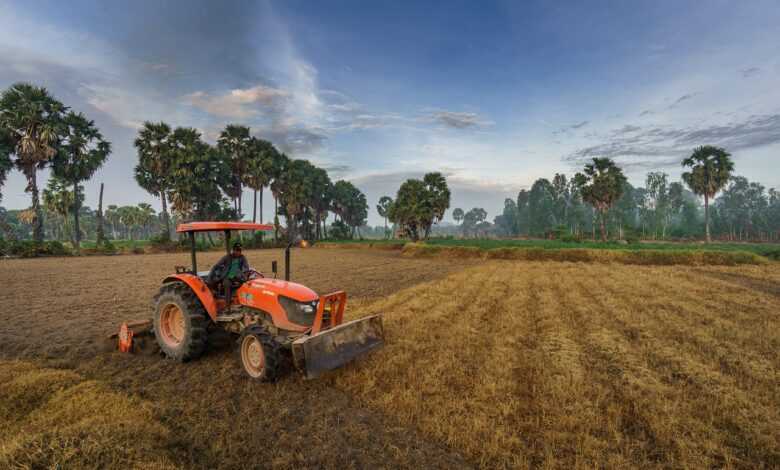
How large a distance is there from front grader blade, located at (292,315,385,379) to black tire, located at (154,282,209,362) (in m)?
1.95

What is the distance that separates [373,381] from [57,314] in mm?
9359

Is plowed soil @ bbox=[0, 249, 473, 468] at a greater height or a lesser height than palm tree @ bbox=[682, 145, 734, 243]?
lesser

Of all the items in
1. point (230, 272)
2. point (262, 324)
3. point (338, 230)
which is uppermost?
point (338, 230)

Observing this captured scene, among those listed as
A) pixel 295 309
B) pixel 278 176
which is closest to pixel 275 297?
pixel 295 309

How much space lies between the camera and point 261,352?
4582 millimetres

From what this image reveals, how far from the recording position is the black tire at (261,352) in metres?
4.43

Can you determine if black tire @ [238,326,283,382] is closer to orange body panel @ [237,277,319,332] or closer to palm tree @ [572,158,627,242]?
orange body panel @ [237,277,319,332]

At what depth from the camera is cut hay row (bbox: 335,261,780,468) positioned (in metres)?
3.30

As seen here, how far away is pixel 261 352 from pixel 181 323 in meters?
2.38

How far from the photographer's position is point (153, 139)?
126 feet

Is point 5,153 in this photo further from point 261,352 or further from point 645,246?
point 645,246

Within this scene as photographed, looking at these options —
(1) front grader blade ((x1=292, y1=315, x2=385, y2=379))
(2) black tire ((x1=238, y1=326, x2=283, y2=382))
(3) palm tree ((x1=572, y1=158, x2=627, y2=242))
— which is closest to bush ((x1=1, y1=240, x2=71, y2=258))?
(2) black tire ((x1=238, y1=326, x2=283, y2=382))

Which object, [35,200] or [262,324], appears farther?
[35,200]

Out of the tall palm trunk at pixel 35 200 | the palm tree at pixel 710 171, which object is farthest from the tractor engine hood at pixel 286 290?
the palm tree at pixel 710 171
